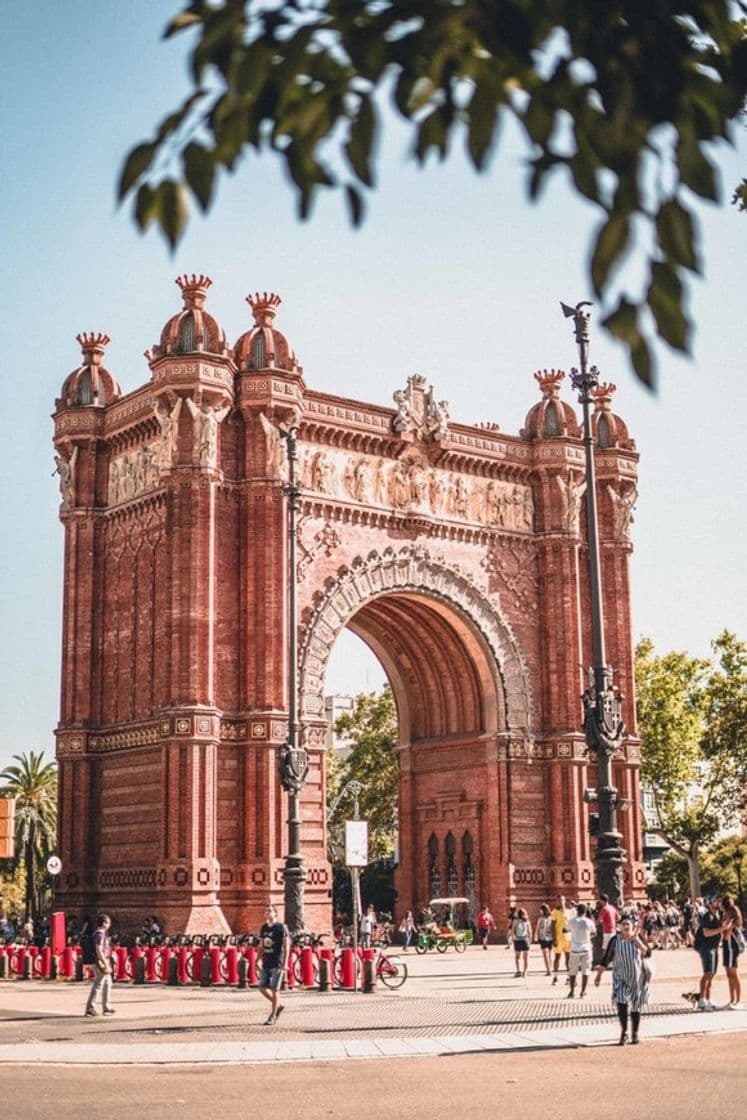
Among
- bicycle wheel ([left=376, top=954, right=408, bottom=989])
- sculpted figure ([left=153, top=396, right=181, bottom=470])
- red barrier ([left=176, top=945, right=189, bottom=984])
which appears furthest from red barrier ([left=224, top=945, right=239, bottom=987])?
sculpted figure ([left=153, top=396, right=181, bottom=470])

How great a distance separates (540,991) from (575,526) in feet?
84.7

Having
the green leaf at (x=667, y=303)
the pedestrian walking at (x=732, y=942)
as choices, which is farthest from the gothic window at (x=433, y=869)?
the green leaf at (x=667, y=303)

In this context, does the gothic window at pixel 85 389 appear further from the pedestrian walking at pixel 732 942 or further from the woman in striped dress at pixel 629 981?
the woman in striped dress at pixel 629 981

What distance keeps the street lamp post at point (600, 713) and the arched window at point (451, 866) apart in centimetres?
2058

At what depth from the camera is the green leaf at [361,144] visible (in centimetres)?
415

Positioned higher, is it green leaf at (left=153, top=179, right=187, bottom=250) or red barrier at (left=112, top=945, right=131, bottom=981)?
green leaf at (left=153, top=179, right=187, bottom=250)

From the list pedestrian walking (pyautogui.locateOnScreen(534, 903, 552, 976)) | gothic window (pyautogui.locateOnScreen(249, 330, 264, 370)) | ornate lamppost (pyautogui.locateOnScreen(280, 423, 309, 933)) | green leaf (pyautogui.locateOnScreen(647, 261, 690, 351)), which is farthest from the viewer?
gothic window (pyautogui.locateOnScreen(249, 330, 264, 370))

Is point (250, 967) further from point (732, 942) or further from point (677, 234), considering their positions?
point (677, 234)

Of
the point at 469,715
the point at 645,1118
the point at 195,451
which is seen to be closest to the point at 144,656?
the point at 195,451

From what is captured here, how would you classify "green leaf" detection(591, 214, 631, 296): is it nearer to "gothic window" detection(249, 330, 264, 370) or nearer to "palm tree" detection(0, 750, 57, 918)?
"gothic window" detection(249, 330, 264, 370)

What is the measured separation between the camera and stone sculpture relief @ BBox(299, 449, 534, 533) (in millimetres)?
46562

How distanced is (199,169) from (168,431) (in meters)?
39.2

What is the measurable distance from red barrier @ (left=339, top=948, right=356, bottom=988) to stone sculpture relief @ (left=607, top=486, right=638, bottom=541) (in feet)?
89.2

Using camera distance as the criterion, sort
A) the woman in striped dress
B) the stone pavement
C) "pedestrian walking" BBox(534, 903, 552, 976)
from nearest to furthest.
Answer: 1. the woman in striped dress
2. the stone pavement
3. "pedestrian walking" BBox(534, 903, 552, 976)
